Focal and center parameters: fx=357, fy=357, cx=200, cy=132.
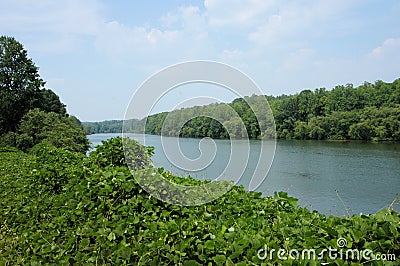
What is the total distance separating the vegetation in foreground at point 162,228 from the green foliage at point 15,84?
3085cm

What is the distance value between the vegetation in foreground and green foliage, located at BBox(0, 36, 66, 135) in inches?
1215

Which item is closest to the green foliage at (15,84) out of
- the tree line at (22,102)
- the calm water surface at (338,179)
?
the tree line at (22,102)

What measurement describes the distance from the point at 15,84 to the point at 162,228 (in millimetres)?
33767

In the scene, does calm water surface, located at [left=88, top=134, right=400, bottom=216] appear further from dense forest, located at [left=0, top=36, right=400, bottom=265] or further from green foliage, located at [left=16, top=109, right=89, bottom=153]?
dense forest, located at [left=0, top=36, right=400, bottom=265]

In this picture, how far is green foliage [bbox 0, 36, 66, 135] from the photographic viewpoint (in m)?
30.8

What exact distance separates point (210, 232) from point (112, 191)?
1.03m

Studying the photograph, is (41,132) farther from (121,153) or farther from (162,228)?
(162,228)

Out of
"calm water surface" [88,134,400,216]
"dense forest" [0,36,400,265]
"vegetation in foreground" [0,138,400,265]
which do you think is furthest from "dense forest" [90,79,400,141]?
"vegetation in foreground" [0,138,400,265]

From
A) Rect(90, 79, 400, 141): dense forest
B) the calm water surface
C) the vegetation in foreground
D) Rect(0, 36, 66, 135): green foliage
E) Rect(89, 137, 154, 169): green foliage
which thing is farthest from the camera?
Rect(90, 79, 400, 141): dense forest

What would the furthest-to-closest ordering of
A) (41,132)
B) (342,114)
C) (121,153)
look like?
(342,114)
(41,132)
(121,153)

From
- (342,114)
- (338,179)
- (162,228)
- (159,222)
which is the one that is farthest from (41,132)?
(342,114)

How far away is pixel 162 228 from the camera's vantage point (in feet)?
7.44

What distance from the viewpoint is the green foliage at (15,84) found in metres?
30.8

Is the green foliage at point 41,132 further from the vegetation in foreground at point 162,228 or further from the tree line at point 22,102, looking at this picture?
the vegetation in foreground at point 162,228
